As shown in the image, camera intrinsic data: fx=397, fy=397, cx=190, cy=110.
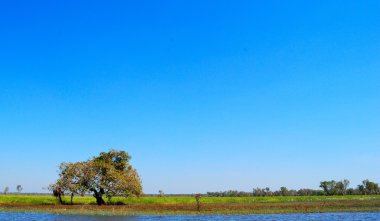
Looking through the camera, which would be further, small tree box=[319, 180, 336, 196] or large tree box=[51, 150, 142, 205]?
small tree box=[319, 180, 336, 196]

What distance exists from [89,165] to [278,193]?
375 ft

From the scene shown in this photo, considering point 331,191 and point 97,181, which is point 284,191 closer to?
point 331,191

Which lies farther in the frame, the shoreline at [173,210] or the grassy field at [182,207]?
the grassy field at [182,207]

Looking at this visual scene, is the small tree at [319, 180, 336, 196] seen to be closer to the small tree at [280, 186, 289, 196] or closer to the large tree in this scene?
the small tree at [280, 186, 289, 196]

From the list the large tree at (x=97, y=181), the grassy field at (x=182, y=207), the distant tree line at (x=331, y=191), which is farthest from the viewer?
the distant tree line at (x=331, y=191)

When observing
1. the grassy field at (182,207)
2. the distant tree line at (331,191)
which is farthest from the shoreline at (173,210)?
the distant tree line at (331,191)

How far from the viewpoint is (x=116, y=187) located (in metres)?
74.4

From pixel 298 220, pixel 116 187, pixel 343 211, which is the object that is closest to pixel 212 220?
pixel 298 220

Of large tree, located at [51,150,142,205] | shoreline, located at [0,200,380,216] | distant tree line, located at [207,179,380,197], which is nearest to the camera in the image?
shoreline, located at [0,200,380,216]

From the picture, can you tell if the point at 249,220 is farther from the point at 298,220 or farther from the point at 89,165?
the point at 89,165

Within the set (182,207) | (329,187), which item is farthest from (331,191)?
(182,207)

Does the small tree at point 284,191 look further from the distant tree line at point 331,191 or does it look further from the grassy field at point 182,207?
the grassy field at point 182,207

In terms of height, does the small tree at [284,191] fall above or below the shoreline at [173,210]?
above

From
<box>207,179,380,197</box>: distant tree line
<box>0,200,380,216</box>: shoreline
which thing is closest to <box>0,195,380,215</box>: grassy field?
<box>0,200,380,216</box>: shoreline
